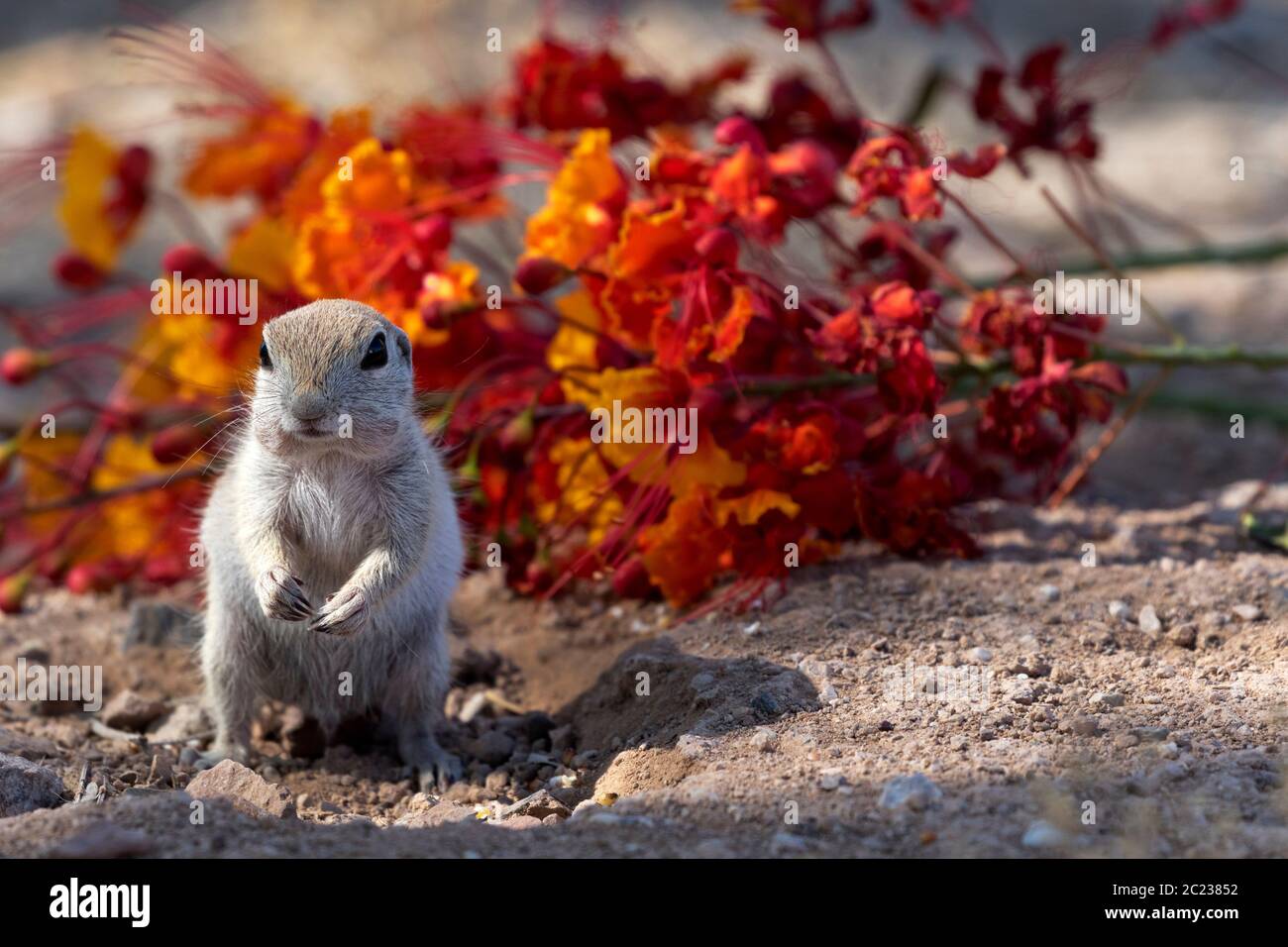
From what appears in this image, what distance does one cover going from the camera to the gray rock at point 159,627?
5.17 meters

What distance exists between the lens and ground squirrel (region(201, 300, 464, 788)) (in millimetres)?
3689

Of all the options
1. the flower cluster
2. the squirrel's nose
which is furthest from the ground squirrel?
the flower cluster

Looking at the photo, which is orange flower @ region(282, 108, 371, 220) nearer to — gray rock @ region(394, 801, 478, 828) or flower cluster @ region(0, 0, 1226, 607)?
flower cluster @ region(0, 0, 1226, 607)

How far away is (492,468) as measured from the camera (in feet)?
16.0

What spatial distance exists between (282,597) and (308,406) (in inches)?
22.6

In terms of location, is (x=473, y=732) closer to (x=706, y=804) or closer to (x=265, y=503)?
(x=265, y=503)

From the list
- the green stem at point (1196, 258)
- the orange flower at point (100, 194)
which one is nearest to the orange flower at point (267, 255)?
Result: the orange flower at point (100, 194)

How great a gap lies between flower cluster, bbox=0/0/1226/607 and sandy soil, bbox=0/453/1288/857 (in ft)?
0.81

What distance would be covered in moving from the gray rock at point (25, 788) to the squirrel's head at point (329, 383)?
1.00 metres

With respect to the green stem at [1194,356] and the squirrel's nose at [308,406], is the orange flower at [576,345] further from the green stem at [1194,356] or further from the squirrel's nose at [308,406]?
the green stem at [1194,356]

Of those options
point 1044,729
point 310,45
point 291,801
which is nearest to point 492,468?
point 291,801

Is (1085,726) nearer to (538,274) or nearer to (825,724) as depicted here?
(825,724)

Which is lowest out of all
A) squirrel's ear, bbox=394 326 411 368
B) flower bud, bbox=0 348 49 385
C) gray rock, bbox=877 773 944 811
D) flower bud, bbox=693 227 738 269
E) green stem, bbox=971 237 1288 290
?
gray rock, bbox=877 773 944 811
